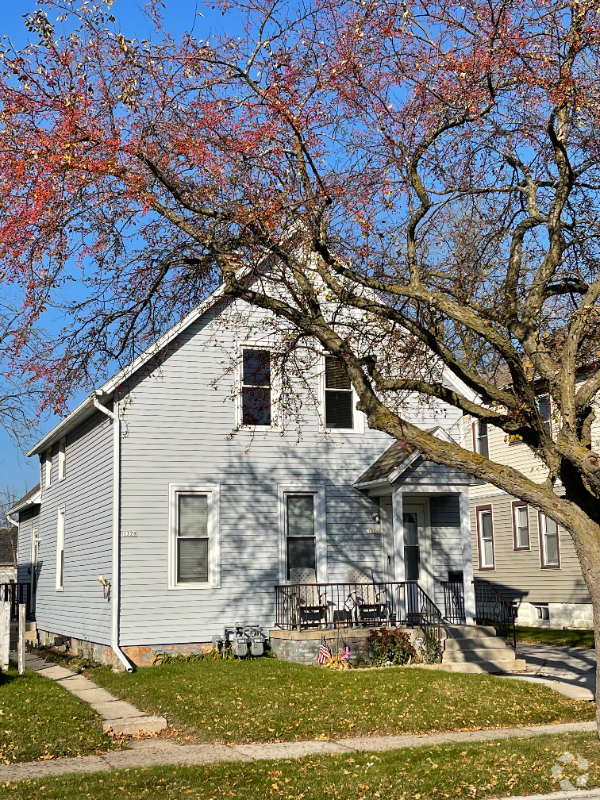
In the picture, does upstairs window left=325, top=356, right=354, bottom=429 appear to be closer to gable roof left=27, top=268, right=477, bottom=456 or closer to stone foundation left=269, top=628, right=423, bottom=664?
gable roof left=27, top=268, right=477, bottom=456

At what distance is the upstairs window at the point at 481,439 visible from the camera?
28391mm

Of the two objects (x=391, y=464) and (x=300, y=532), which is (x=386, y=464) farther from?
(x=300, y=532)

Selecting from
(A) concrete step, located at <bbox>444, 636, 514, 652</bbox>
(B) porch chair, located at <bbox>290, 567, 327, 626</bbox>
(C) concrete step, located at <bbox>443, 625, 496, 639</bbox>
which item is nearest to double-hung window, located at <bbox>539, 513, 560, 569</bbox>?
(C) concrete step, located at <bbox>443, 625, 496, 639</bbox>

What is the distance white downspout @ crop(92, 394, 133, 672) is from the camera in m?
16.0

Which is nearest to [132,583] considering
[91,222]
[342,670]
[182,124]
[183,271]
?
[342,670]

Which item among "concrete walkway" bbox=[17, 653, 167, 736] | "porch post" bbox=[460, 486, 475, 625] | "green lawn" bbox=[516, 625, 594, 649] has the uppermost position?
"porch post" bbox=[460, 486, 475, 625]

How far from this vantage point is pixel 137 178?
31.7 ft

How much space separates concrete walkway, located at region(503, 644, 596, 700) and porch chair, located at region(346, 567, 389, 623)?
2.74 meters

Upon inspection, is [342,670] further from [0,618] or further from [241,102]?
[241,102]

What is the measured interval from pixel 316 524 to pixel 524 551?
11.0 meters

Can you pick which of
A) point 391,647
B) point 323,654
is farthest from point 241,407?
point 391,647

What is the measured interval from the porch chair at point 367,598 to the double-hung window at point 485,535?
468 inches

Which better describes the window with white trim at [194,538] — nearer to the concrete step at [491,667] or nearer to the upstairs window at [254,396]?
the upstairs window at [254,396]

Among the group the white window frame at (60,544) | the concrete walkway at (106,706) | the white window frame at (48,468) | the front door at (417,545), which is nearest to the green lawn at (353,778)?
the concrete walkway at (106,706)
